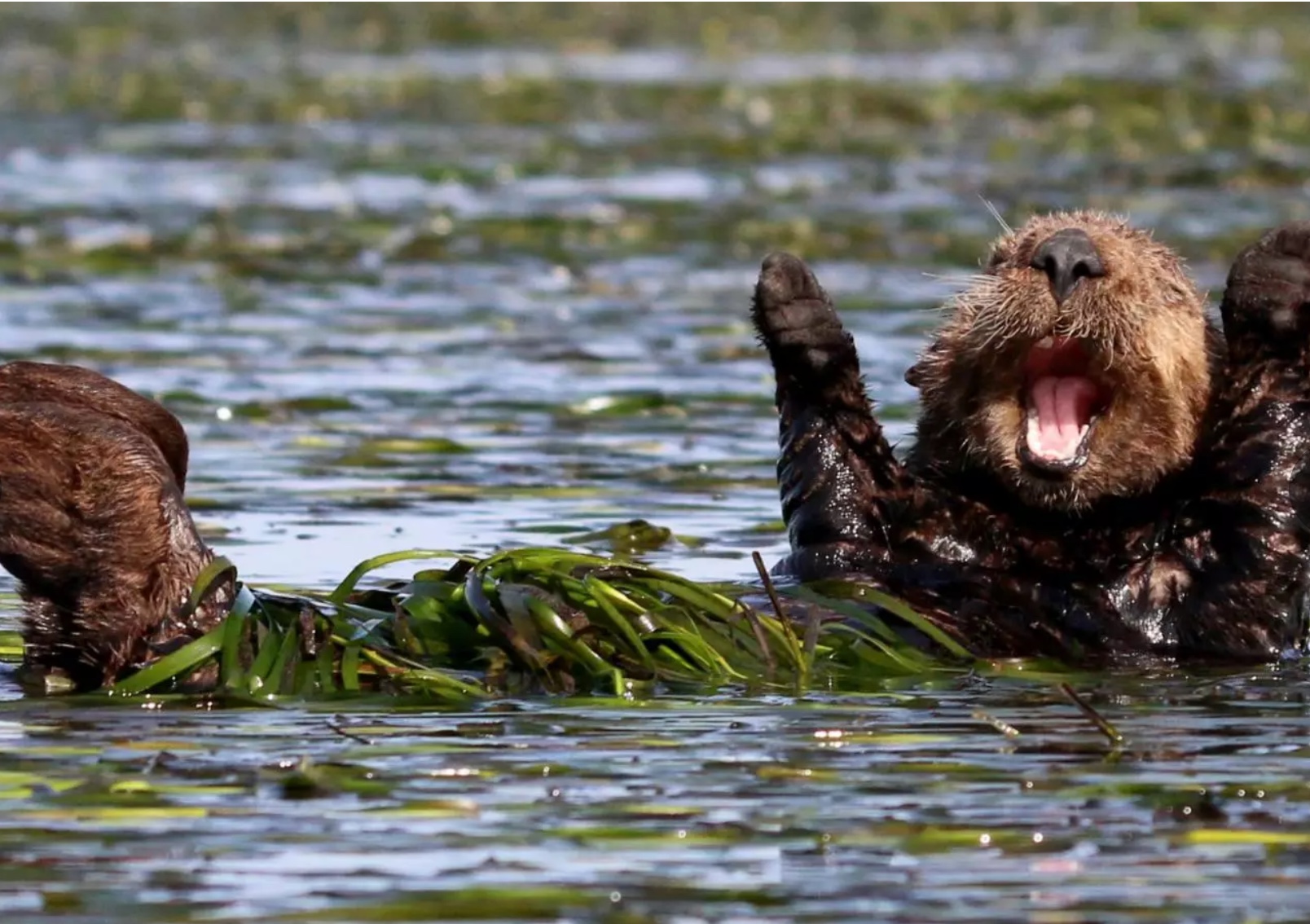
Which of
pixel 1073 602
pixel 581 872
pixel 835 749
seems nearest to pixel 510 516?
pixel 1073 602

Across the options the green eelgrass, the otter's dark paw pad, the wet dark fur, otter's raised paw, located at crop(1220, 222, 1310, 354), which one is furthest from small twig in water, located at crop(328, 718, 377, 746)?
otter's raised paw, located at crop(1220, 222, 1310, 354)

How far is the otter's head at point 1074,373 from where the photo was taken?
604cm

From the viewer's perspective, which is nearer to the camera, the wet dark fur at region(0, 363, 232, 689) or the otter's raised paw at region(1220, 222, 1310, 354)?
the wet dark fur at region(0, 363, 232, 689)

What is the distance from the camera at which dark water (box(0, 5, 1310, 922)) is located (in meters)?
4.04

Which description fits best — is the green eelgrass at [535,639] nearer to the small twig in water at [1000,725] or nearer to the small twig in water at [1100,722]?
the small twig in water at [1000,725]

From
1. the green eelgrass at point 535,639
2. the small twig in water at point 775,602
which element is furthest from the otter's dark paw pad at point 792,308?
the small twig in water at point 775,602

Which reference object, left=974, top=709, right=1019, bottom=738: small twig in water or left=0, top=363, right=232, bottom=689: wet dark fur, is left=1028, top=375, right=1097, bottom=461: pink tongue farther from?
left=0, top=363, right=232, bottom=689: wet dark fur

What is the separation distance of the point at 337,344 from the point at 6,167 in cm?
744

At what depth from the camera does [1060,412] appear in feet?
20.5

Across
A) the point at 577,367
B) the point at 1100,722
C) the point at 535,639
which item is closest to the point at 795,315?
the point at 535,639

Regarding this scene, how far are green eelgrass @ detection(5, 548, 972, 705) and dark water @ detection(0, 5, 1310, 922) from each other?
0.18 meters

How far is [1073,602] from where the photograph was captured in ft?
20.3

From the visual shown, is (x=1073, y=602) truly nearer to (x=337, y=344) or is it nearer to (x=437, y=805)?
(x=437, y=805)

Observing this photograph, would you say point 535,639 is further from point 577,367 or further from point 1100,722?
point 577,367
